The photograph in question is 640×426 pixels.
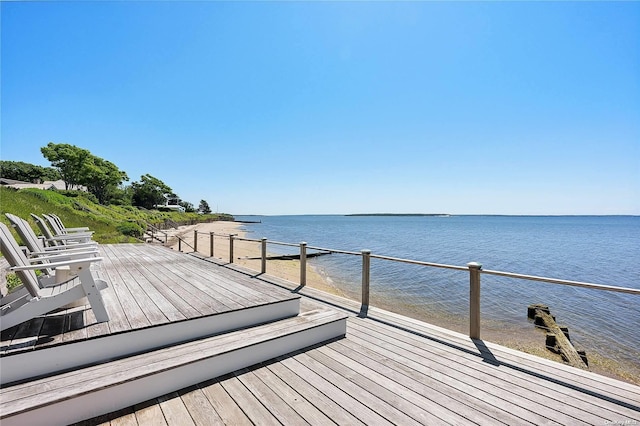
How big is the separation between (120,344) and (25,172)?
6905 cm

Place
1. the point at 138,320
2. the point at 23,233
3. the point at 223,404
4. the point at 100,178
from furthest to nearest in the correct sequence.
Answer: the point at 100,178
the point at 23,233
the point at 138,320
the point at 223,404

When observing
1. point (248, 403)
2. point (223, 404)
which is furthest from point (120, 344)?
point (248, 403)

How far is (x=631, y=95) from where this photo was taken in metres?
9.67

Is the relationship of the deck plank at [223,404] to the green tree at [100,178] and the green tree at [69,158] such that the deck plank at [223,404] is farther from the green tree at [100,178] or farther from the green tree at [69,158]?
the green tree at [69,158]

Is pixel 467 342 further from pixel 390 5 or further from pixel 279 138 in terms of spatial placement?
pixel 279 138

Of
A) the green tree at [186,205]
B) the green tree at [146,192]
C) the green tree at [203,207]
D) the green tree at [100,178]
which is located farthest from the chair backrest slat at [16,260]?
the green tree at [203,207]

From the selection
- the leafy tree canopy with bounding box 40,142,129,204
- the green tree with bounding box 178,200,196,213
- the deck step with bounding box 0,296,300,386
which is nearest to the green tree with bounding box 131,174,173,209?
Result: the leafy tree canopy with bounding box 40,142,129,204

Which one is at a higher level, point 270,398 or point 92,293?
point 92,293

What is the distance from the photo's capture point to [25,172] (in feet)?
161

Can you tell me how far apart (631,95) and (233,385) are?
579 inches

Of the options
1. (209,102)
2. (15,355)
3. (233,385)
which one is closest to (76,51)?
(209,102)

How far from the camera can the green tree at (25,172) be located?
4822cm

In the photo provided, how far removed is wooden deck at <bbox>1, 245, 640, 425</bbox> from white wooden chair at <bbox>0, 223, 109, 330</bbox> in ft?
1.13

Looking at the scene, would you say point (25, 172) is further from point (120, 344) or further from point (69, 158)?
point (120, 344)
